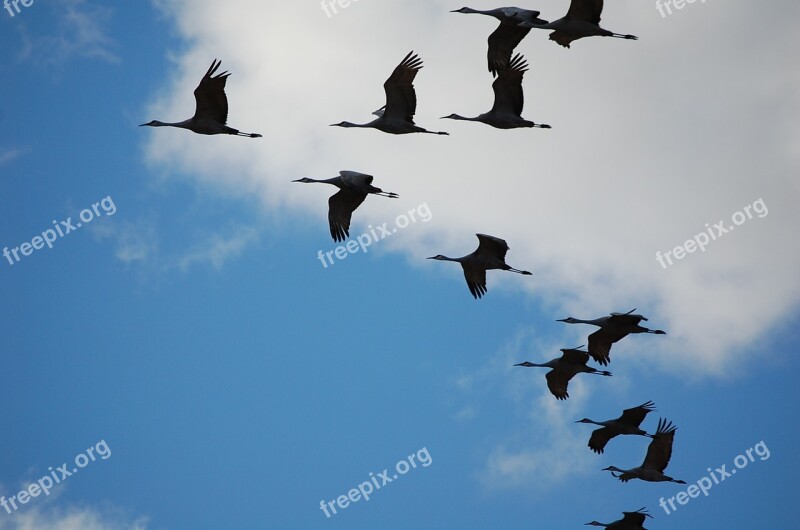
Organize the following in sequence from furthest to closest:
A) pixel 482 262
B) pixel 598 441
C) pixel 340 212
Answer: pixel 598 441 < pixel 340 212 < pixel 482 262

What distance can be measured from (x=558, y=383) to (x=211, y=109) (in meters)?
10.6

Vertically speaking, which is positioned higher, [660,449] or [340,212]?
[340,212]

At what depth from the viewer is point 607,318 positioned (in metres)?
27.9

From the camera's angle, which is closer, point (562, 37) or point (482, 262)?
point (562, 37)

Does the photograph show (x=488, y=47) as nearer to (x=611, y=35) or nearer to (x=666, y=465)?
(x=611, y=35)

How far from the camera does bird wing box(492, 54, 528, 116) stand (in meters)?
27.3

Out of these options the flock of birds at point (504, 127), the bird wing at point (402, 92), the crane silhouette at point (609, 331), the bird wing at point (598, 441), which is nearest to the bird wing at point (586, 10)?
the flock of birds at point (504, 127)

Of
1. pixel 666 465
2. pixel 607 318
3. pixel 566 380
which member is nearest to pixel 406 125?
pixel 607 318

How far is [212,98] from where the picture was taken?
1062 inches

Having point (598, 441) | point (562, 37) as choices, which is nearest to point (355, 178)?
point (562, 37)

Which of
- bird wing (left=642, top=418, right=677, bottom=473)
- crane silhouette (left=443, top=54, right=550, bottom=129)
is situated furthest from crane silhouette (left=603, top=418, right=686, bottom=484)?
crane silhouette (left=443, top=54, right=550, bottom=129)

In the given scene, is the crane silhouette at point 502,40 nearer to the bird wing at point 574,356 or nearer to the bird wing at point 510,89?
the bird wing at point 510,89

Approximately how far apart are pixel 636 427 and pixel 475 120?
25.8 ft

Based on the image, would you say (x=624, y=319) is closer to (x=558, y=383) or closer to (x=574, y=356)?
(x=574, y=356)
